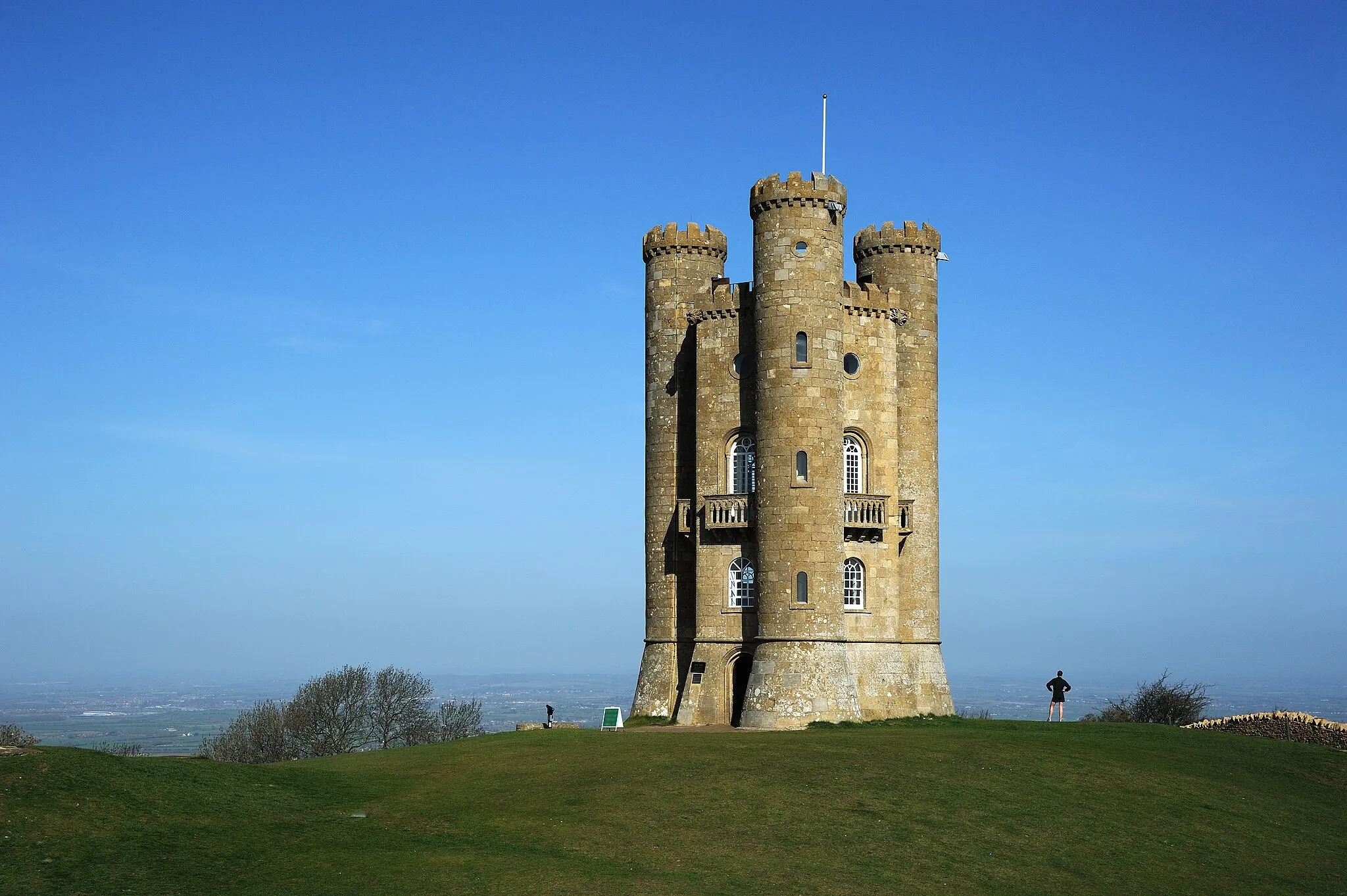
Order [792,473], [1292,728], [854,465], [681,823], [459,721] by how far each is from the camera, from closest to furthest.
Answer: [681,823] < [792,473] < [1292,728] < [854,465] < [459,721]

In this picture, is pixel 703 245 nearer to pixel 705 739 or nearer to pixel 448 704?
pixel 705 739

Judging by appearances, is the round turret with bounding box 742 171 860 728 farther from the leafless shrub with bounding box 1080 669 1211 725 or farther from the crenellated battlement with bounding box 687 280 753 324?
the leafless shrub with bounding box 1080 669 1211 725

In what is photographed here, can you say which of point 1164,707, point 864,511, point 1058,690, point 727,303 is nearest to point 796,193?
point 727,303

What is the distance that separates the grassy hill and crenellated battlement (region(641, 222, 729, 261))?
22350 millimetres

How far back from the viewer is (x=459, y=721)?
241ft

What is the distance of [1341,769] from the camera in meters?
36.9

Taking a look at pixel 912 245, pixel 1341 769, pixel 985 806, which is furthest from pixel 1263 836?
pixel 912 245

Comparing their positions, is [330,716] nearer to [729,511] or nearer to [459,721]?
[459,721]

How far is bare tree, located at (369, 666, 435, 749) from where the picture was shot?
68.2 metres

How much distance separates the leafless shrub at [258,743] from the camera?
65625mm

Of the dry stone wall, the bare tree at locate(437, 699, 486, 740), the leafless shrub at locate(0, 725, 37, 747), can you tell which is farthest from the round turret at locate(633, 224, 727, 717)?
the bare tree at locate(437, 699, 486, 740)

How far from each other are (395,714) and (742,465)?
99.3 feet

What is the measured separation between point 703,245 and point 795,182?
6185 millimetres

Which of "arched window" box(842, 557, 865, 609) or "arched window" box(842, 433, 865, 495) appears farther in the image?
"arched window" box(842, 433, 865, 495)
